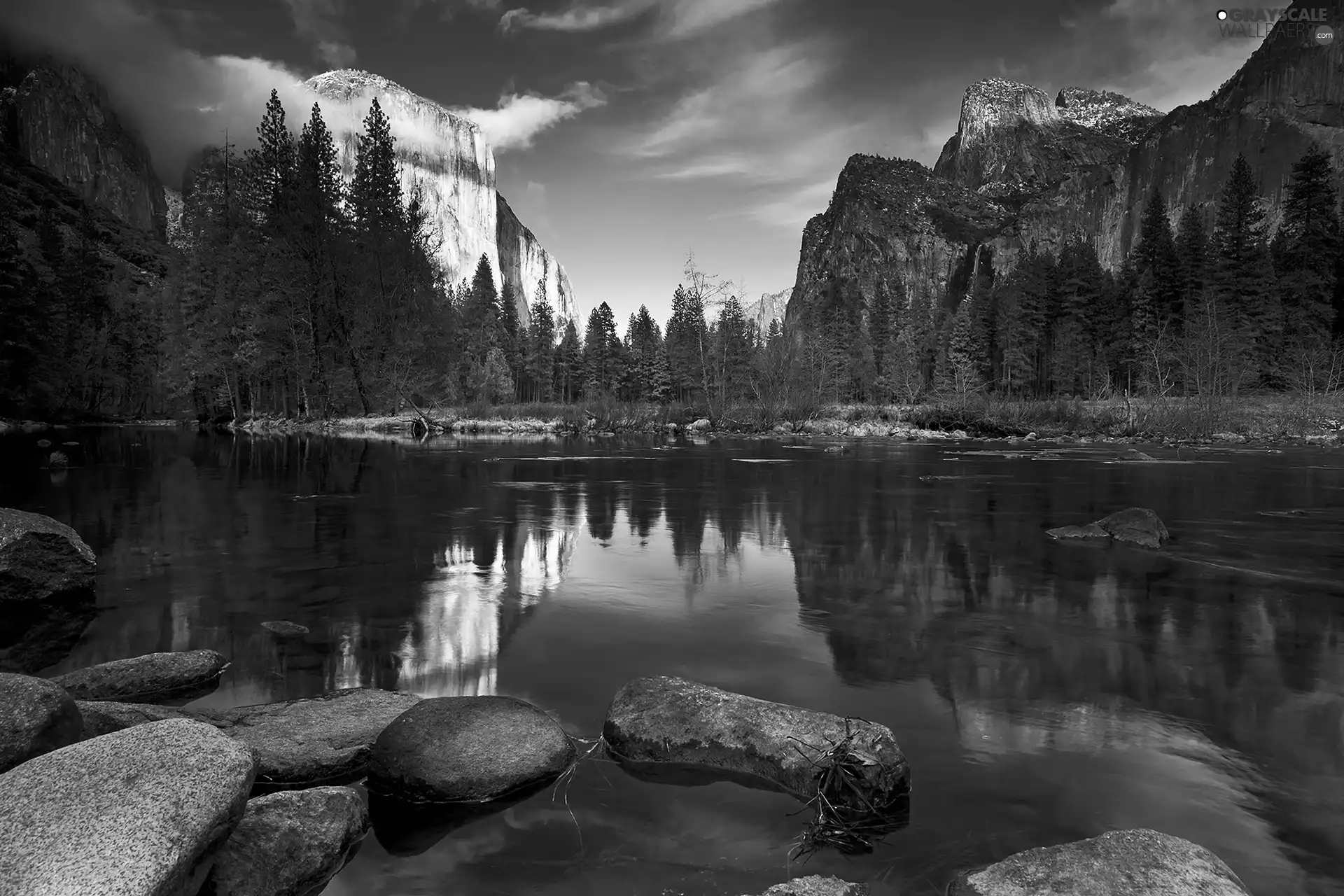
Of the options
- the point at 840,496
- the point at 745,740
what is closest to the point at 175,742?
the point at 745,740

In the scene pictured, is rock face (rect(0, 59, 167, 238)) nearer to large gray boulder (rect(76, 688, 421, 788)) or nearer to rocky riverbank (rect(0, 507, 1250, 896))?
large gray boulder (rect(76, 688, 421, 788))

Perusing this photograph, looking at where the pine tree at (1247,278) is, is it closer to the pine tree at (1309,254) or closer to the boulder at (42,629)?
the pine tree at (1309,254)

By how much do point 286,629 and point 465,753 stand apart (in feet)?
12.4

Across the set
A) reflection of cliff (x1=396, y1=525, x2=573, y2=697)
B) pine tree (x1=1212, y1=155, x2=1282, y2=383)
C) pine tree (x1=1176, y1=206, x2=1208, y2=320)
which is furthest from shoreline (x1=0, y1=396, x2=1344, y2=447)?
reflection of cliff (x1=396, y1=525, x2=573, y2=697)

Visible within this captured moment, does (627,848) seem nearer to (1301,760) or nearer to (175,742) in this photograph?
(175,742)

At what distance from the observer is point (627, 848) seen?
11.6 feet

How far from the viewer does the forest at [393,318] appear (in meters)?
44.8

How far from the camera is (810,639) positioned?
22.2 ft

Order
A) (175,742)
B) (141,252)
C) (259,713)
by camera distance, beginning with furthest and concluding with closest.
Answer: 1. (141,252)
2. (259,713)
3. (175,742)

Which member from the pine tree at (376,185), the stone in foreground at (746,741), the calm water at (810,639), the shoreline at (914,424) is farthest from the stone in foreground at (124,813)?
the pine tree at (376,185)

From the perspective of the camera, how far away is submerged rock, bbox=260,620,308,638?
6.75m

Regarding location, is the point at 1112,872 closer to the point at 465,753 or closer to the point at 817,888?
the point at 817,888

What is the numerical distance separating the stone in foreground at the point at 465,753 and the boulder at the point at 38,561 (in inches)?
247

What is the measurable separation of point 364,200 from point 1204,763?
54874mm
